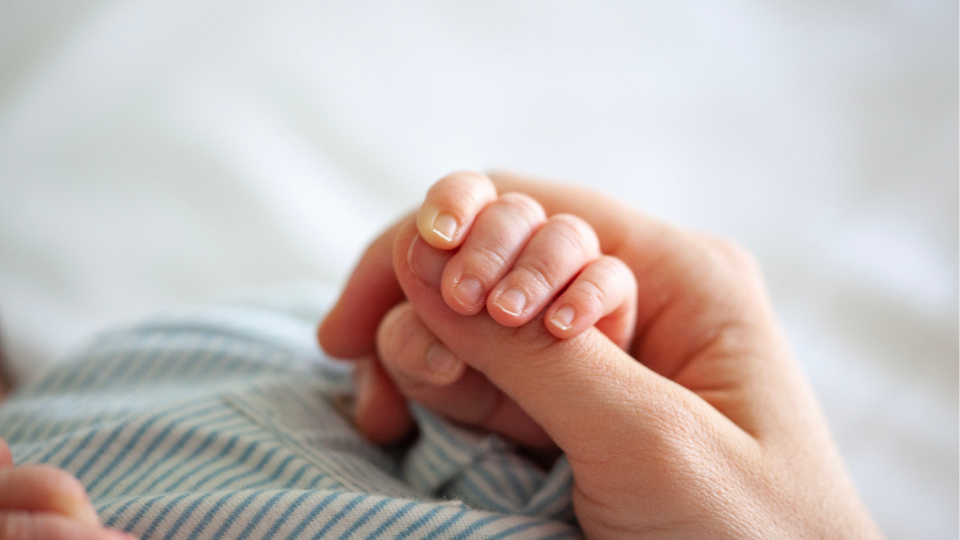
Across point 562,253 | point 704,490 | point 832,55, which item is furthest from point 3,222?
point 832,55

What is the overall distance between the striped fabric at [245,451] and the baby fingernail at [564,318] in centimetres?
16

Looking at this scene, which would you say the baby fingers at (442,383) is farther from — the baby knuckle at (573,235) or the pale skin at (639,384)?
the baby knuckle at (573,235)

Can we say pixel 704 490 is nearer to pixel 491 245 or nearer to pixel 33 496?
pixel 491 245

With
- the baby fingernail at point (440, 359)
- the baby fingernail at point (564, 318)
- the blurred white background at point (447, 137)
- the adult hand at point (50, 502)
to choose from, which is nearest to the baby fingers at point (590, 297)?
the baby fingernail at point (564, 318)

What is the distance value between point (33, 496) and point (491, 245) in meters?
0.31

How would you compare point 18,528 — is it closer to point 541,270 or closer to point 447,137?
point 541,270

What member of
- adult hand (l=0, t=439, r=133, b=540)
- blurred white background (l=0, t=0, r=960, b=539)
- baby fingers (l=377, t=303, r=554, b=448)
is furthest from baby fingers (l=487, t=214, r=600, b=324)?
blurred white background (l=0, t=0, r=960, b=539)

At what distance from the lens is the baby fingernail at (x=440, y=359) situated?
537mm

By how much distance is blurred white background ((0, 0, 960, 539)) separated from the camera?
1.00 metres

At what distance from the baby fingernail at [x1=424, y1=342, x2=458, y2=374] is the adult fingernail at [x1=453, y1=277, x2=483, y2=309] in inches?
3.6

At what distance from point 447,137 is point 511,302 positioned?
0.77m

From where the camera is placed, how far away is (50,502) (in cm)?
37

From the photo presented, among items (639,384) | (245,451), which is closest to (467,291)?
(639,384)

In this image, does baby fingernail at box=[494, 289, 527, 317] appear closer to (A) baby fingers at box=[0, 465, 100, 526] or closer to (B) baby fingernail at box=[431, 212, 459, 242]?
(B) baby fingernail at box=[431, 212, 459, 242]
